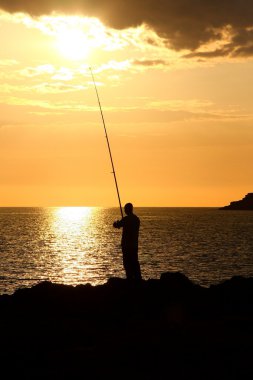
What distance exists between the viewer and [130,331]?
1007 cm

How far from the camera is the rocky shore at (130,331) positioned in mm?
8031

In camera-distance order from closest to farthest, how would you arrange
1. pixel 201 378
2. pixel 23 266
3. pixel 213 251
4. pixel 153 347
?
pixel 201 378 < pixel 153 347 < pixel 23 266 < pixel 213 251

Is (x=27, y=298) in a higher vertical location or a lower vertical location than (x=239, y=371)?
higher

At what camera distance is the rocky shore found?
803 cm

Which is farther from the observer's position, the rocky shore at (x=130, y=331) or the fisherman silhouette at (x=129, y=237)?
the fisherman silhouette at (x=129, y=237)

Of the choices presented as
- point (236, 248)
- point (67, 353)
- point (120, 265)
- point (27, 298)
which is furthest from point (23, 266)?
point (67, 353)

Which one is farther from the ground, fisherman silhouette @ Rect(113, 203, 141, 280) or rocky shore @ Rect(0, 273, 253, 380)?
fisherman silhouette @ Rect(113, 203, 141, 280)

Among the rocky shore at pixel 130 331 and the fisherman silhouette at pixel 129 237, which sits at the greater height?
the fisherman silhouette at pixel 129 237

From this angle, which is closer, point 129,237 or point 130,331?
point 130,331

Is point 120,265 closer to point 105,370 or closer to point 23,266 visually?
point 23,266

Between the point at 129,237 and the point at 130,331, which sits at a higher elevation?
the point at 129,237

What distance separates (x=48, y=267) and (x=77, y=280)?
10112mm

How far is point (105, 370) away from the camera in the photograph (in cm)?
796

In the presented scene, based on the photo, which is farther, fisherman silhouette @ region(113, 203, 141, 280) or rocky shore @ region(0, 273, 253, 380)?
fisherman silhouette @ region(113, 203, 141, 280)
